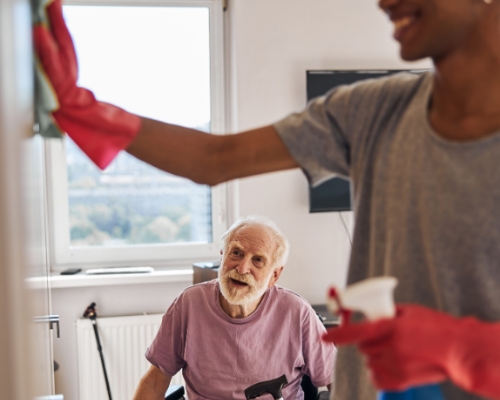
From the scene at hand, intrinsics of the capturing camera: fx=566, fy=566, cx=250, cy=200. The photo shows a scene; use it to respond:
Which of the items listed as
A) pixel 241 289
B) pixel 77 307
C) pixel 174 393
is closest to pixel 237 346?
pixel 241 289

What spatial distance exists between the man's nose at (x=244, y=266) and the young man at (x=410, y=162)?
1094mm

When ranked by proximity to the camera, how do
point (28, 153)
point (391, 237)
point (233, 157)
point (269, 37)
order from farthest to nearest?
point (269, 37)
point (233, 157)
point (391, 237)
point (28, 153)

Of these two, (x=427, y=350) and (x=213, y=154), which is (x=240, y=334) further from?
(x=427, y=350)

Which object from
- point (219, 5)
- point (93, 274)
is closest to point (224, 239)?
point (93, 274)

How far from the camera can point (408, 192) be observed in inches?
29.0

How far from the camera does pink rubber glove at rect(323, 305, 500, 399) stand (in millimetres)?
604

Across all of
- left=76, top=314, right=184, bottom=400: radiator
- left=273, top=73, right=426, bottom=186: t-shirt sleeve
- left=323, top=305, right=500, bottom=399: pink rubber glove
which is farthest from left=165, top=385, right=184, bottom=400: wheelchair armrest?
left=323, top=305, right=500, bottom=399: pink rubber glove

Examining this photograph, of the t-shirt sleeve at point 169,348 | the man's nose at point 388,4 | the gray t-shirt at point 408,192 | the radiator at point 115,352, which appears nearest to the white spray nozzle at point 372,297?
the gray t-shirt at point 408,192

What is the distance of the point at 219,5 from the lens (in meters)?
3.06

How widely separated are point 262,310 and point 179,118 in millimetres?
1479

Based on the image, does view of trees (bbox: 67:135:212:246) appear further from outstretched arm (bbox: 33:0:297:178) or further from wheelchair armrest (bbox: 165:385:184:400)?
outstretched arm (bbox: 33:0:297:178)

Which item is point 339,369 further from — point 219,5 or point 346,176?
point 219,5

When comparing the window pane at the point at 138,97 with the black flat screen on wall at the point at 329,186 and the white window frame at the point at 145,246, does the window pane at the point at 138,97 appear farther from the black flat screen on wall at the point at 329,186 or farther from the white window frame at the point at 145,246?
the black flat screen on wall at the point at 329,186

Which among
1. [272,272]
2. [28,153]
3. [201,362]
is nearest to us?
[28,153]
